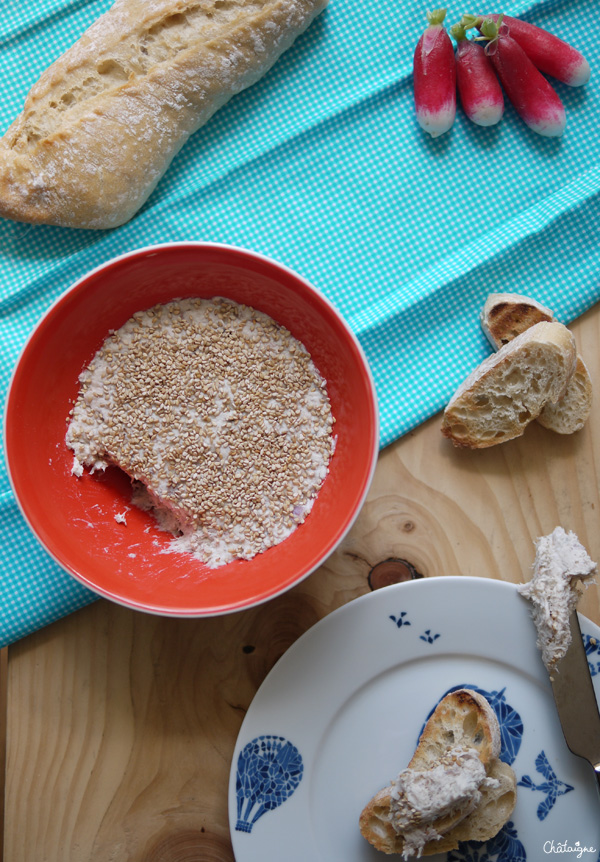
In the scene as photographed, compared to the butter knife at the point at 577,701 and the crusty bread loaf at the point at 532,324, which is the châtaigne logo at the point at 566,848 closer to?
the butter knife at the point at 577,701

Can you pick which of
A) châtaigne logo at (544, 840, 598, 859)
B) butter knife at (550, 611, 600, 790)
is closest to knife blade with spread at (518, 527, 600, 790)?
butter knife at (550, 611, 600, 790)

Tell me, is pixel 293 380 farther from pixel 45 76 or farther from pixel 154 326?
pixel 45 76

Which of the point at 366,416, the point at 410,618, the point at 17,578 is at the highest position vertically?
the point at 366,416

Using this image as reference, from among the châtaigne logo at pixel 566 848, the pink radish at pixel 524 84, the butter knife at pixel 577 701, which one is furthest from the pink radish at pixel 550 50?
the châtaigne logo at pixel 566 848

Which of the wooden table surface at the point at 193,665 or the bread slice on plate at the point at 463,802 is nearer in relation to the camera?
the bread slice on plate at the point at 463,802

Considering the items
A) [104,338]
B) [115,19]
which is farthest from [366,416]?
[115,19]

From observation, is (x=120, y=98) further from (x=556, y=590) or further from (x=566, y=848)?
(x=566, y=848)

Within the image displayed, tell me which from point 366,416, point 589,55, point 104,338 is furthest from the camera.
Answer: point 589,55

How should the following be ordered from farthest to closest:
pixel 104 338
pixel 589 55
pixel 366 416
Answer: pixel 589 55 → pixel 104 338 → pixel 366 416
